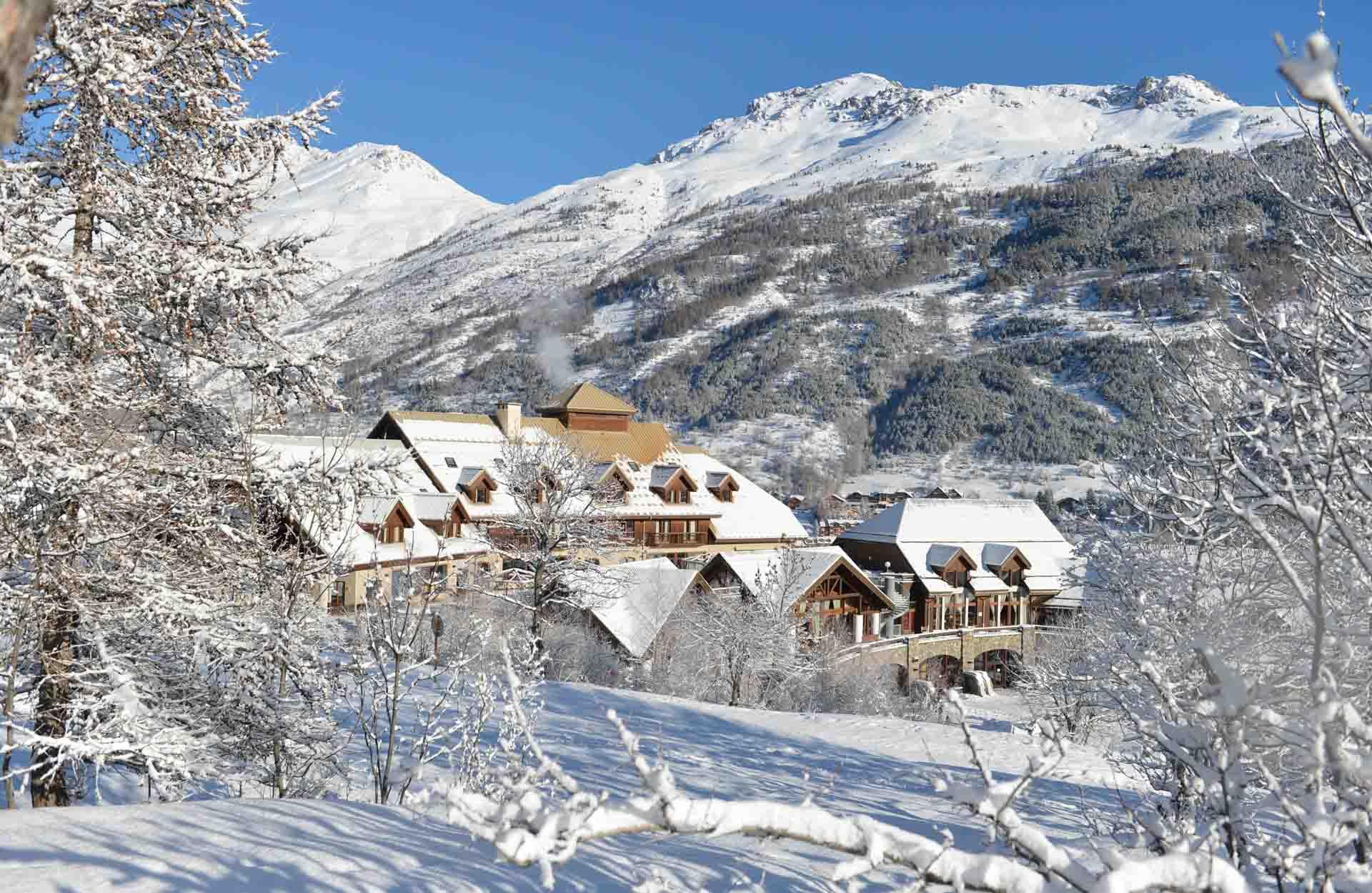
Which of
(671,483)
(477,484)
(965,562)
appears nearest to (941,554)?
(965,562)

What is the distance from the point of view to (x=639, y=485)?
141 ft

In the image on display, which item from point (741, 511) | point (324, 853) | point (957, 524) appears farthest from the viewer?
point (741, 511)

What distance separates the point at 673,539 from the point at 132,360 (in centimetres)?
3536

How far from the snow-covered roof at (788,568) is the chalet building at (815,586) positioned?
2cm

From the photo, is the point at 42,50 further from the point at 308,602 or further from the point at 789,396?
the point at 789,396

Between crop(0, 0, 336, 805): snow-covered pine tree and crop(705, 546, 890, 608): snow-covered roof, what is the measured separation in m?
19.8

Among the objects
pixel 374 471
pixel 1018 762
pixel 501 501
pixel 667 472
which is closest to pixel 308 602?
pixel 374 471

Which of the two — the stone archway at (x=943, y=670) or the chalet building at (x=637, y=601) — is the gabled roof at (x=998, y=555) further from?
the chalet building at (x=637, y=601)

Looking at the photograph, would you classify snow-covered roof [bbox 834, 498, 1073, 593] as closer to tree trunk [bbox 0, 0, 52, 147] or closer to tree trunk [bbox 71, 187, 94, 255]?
tree trunk [bbox 71, 187, 94, 255]

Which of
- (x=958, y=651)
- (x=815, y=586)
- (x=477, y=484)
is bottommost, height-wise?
(x=958, y=651)

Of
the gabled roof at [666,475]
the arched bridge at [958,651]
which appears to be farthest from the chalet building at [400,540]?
the arched bridge at [958,651]

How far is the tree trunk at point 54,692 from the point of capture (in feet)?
22.5

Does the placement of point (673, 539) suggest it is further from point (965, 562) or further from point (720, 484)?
point (965, 562)

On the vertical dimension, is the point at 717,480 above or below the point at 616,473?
above
